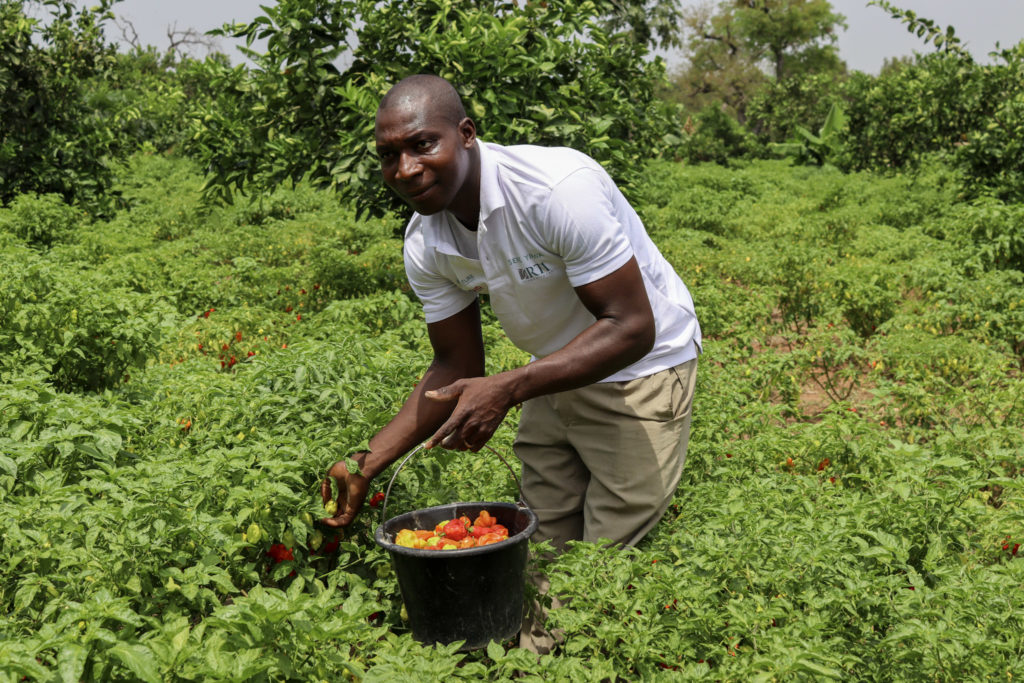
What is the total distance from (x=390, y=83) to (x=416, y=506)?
4241 mm

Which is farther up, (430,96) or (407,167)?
(430,96)

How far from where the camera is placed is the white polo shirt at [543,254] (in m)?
2.48

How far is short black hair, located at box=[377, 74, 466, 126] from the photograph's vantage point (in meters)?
2.46

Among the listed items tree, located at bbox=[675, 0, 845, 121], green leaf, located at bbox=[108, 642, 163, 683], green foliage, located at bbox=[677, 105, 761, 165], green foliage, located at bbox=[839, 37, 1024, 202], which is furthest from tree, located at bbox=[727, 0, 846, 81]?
green leaf, located at bbox=[108, 642, 163, 683]

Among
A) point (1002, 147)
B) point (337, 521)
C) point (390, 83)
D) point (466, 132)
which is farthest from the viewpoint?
point (1002, 147)

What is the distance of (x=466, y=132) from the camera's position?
101 inches

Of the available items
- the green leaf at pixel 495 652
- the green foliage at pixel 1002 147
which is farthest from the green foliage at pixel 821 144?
the green leaf at pixel 495 652

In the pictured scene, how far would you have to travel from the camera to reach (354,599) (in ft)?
7.64

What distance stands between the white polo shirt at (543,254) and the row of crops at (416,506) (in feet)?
1.83

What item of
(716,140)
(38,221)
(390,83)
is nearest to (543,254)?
(390,83)

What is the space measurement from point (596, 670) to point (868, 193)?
12.0m

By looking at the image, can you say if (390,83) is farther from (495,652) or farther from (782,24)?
(782,24)

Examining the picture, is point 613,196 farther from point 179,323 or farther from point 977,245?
point 977,245

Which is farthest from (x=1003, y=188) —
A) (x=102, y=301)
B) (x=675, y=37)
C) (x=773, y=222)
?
(x=675, y=37)
